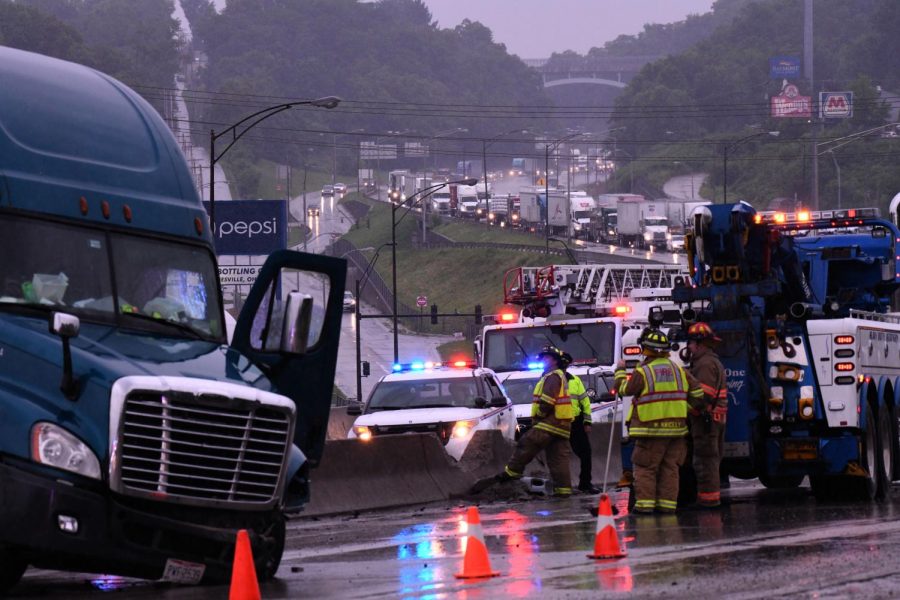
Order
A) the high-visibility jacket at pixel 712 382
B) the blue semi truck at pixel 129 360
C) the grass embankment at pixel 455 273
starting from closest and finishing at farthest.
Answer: the blue semi truck at pixel 129 360 < the high-visibility jacket at pixel 712 382 < the grass embankment at pixel 455 273

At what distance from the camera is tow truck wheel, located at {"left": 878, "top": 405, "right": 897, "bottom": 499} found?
61.9 feet

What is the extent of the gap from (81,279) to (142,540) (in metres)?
1.85

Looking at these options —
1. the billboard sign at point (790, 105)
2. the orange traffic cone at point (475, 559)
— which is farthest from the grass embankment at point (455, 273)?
the orange traffic cone at point (475, 559)

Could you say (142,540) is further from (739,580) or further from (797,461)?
(797,461)

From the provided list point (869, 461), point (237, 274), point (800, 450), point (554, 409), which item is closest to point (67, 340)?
point (800, 450)

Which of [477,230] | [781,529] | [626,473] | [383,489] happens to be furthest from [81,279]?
[477,230]

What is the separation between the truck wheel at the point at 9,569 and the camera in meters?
10.4

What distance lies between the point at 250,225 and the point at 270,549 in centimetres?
3548

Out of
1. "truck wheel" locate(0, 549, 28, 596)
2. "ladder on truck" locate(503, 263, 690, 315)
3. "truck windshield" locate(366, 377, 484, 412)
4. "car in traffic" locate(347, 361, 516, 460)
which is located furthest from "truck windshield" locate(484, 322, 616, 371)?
"truck wheel" locate(0, 549, 28, 596)

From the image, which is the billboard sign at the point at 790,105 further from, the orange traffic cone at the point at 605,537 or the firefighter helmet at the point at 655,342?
the orange traffic cone at the point at 605,537

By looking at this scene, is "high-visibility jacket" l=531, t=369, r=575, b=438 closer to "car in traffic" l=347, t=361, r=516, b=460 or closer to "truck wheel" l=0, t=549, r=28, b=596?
"car in traffic" l=347, t=361, r=516, b=460

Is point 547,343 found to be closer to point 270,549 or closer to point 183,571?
point 270,549

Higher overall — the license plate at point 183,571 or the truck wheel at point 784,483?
the license plate at point 183,571

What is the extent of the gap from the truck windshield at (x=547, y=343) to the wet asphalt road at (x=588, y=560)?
34.6ft
